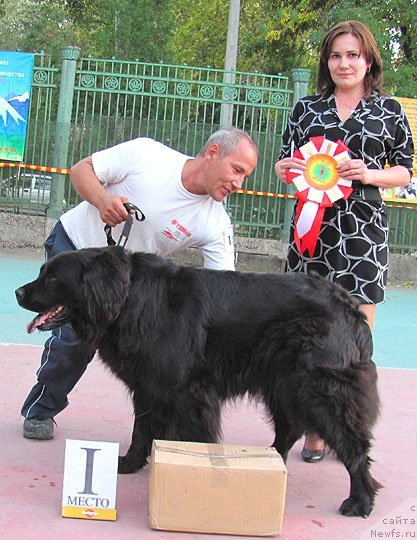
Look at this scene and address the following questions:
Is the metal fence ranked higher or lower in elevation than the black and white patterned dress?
higher

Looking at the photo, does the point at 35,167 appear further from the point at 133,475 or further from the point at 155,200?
the point at 133,475

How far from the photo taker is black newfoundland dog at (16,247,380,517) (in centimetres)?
→ 361

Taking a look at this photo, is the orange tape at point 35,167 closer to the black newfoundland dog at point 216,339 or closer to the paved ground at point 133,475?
the paved ground at point 133,475

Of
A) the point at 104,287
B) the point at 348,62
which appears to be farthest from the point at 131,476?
the point at 348,62

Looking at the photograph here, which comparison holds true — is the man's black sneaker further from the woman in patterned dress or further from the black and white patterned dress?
the black and white patterned dress

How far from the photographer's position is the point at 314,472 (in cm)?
434

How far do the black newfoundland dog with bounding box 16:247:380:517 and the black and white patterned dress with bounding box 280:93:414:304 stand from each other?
21.1 inches

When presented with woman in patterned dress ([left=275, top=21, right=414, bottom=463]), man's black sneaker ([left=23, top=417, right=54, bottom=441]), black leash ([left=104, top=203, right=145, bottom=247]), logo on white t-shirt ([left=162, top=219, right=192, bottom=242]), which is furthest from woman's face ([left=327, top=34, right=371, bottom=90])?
man's black sneaker ([left=23, top=417, right=54, bottom=441])

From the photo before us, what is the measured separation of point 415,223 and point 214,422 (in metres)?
9.49

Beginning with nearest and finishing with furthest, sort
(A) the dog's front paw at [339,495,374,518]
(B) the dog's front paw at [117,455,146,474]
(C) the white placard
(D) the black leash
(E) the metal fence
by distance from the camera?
(C) the white placard, (A) the dog's front paw at [339,495,374,518], (D) the black leash, (B) the dog's front paw at [117,455,146,474], (E) the metal fence

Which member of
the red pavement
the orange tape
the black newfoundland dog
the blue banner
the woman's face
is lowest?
the red pavement

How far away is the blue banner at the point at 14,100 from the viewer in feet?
39.8

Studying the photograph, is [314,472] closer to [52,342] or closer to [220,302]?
[220,302]

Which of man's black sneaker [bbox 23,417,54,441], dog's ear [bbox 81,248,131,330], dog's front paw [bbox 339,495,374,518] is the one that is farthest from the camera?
man's black sneaker [bbox 23,417,54,441]
